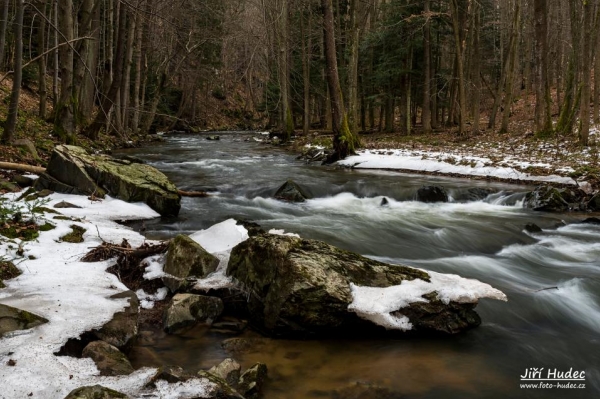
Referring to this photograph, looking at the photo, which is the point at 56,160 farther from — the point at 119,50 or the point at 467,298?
the point at 119,50

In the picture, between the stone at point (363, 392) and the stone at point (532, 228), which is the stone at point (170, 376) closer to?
the stone at point (363, 392)

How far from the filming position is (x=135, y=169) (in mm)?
8305

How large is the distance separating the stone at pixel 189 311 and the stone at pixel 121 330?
0.31m

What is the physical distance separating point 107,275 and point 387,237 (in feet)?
15.9

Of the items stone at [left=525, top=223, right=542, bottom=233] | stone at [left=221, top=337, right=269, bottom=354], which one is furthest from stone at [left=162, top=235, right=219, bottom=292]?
stone at [left=525, top=223, right=542, bottom=233]

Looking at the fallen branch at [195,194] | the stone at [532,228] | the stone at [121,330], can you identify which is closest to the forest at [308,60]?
the fallen branch at [195,194]

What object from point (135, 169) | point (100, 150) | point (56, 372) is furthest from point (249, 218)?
point (100, 150)

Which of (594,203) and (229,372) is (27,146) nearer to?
(229,372)

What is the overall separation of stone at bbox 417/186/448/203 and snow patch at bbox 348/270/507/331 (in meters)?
6.16

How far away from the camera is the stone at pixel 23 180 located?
7479mm

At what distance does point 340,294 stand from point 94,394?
2.14 m

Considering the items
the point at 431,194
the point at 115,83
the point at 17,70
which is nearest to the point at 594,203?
the point at 431,194

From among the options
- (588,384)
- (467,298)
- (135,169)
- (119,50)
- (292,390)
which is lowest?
(588,384)

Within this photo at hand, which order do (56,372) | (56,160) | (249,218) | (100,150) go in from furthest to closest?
(100,150)
(249,218)
(56,160)
(56,372)
